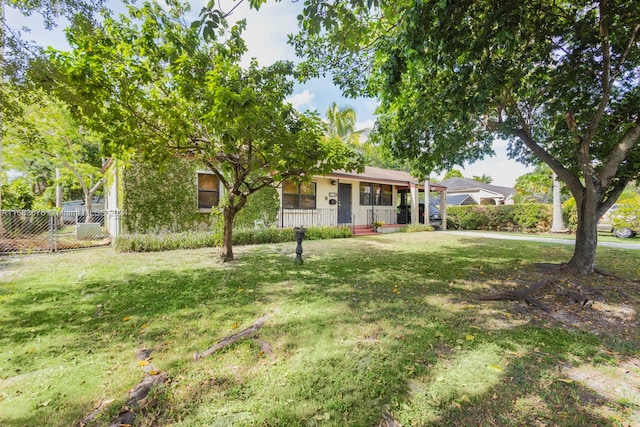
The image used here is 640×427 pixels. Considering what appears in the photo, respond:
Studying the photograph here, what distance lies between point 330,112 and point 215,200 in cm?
1716

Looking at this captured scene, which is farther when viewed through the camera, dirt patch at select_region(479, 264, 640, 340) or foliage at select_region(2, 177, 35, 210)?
foliage at select_region(2, 177, 35, 210)

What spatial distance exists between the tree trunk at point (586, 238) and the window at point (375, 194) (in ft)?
35.2

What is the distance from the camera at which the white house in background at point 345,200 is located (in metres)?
13.4

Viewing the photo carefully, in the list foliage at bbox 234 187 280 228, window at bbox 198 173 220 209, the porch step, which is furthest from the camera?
the porch step

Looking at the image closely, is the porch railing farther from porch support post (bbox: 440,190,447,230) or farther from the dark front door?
porch support post (bbox: 440,190,447,230)

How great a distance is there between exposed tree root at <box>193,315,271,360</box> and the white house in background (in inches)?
334

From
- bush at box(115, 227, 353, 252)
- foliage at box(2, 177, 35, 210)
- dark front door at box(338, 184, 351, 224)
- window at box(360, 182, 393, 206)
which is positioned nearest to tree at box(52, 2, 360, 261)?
bush at box(115, 227, 353, 252)

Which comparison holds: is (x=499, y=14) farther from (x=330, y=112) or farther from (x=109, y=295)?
(x=330, y=112)

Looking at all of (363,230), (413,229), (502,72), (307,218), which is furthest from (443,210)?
(502,72)

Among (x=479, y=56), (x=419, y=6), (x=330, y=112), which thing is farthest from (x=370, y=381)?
(x=330, y=112)

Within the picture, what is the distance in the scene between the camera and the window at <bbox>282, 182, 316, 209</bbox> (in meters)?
13.3

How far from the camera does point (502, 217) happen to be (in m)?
17.8

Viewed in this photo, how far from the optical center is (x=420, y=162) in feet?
24.1

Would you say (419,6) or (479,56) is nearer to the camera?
(419,6)
